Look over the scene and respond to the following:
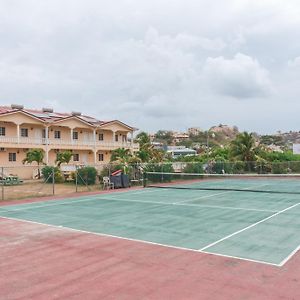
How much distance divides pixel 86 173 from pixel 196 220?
18105 millimetres

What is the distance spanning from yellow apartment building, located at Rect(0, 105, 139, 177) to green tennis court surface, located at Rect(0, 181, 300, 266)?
22.6 m

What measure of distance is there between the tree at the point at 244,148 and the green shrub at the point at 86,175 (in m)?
20.2

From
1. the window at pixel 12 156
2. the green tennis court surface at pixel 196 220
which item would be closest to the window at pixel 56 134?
the window at pixel 12 156

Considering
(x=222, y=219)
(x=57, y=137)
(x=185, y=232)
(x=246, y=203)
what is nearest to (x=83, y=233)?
(x=185, y=232)

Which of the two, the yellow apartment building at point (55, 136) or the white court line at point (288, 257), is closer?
the white court line at point (288, 257)

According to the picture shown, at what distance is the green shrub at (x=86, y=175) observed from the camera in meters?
30.9

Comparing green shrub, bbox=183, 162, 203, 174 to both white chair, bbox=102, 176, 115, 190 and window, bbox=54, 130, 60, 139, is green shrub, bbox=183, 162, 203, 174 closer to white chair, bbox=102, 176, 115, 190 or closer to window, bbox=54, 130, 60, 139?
white chair, bbox=102, 176, 115, 190

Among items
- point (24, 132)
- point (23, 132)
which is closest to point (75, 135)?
point (24, 132)

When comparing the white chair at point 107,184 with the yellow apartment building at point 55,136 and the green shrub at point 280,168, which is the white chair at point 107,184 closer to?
the yellow apartment building at point 55,136

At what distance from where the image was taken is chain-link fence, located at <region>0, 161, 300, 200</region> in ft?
90.0

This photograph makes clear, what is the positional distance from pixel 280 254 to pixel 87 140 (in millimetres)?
42835

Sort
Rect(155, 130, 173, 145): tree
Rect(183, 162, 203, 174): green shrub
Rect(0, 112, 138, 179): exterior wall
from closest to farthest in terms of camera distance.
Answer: Rect(183, 162, 203, 174): green shrub, Rect(0, 112, 138, 179): exterior wall, Rect(155, 130, 173, 145): tree

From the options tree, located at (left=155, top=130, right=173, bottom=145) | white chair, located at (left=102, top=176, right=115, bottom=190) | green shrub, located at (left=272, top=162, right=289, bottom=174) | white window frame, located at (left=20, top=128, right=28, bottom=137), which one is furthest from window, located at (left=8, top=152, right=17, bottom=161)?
tree, located at (left=155, top=130, right=173, bottom=145)

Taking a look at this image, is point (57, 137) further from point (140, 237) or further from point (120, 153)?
point (140, 237)
